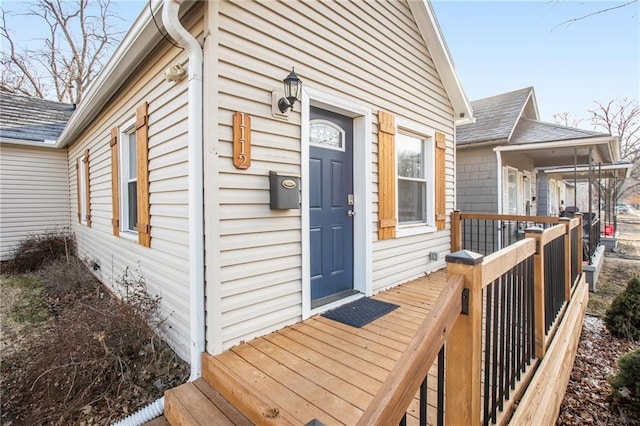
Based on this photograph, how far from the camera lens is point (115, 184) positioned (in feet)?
14.6

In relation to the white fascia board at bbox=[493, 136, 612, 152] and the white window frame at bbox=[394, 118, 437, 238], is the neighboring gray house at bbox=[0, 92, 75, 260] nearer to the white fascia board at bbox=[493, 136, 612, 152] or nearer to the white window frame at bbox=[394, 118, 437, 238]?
the white window frame at bbox=[394, 118, 437, 238]

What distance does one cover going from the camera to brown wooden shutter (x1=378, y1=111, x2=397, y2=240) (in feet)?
12.8

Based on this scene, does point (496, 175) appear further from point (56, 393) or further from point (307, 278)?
point (56, 393)

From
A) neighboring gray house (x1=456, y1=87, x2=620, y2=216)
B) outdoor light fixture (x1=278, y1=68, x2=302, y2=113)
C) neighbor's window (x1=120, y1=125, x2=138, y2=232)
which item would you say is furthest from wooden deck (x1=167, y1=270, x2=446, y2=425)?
neighboring gray house (x1=456, y1=87, x2=620, y2=216)

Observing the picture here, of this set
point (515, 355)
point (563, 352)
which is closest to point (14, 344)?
point (515, 355)

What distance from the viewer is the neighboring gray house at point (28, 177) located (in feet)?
24.0

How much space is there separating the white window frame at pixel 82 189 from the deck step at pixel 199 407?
583 cm

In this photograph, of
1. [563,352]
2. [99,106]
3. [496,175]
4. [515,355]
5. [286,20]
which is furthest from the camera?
[496,175]

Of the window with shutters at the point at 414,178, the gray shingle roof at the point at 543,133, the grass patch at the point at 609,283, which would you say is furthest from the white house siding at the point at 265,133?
the gray shingle roof at the point at 543,133

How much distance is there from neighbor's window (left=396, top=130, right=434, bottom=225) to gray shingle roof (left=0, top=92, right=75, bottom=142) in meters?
8.63

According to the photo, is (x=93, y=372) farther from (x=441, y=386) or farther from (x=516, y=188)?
(x=516, y=188)

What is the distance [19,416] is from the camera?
7.82 ft

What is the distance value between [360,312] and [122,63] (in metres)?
3.85

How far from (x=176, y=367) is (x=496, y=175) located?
22.7ft
